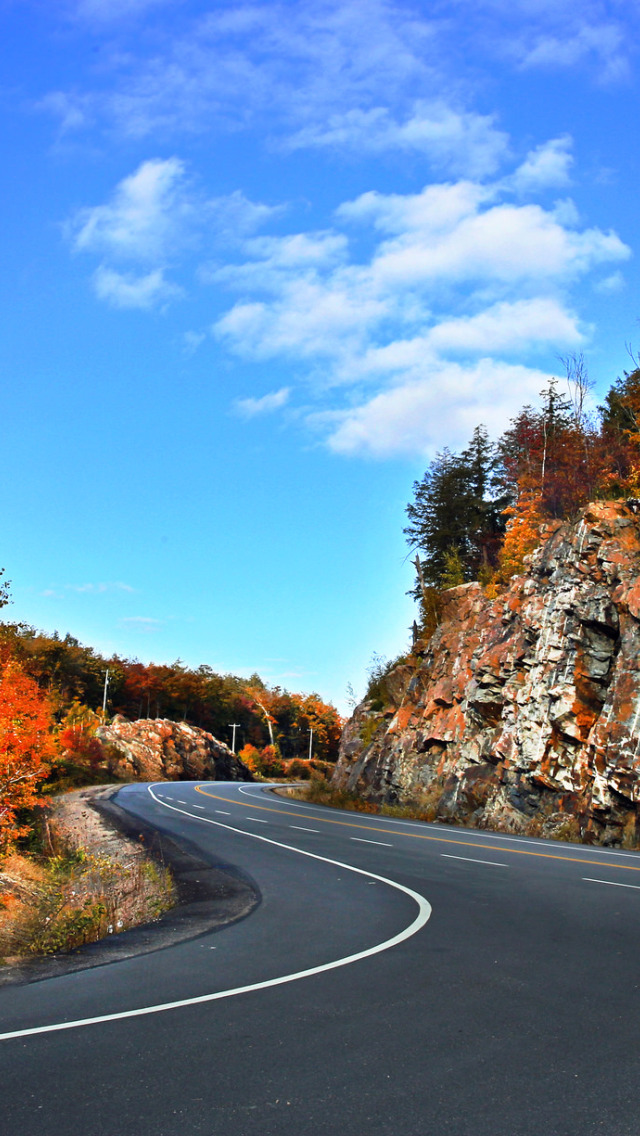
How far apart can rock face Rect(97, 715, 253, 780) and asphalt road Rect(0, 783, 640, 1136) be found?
57.6 meters

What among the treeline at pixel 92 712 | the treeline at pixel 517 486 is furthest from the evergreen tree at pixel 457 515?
the treeline at pixel 92 712

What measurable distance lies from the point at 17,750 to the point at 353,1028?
1642 cm

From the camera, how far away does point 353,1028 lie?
567 cm

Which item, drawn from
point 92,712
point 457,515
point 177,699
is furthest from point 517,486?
point 177,699

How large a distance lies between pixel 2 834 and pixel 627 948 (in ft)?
48.0

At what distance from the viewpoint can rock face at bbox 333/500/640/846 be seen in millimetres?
22016

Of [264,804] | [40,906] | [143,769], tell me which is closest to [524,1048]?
[40,906]

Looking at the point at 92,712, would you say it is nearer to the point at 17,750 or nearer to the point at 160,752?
the point at 160,752

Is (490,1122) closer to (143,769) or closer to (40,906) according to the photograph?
(40,906)

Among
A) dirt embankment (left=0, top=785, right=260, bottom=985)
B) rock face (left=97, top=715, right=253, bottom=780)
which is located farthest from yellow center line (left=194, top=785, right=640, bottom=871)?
rock face (left=97, top=715, right=253, bottom=780)

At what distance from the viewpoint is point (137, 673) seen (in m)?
102

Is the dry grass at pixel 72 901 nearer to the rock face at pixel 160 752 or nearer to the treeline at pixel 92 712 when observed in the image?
the treeline at pixel 92 712

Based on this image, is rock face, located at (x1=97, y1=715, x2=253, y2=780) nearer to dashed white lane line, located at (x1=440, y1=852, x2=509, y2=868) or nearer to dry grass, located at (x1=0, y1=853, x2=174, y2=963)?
dry grass, located at (x1=0, y1=853, x2=174, y2=963)

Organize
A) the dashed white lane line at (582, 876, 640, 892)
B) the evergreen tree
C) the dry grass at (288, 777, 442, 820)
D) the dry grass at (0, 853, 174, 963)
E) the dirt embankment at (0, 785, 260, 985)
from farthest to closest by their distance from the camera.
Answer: the evergreen tree < the dry grass at (288, 777, 442, 820) < the dashed white lane line at (582, 876, 640, 892) < the dry grass at (0, 853, 174, 963) < the dirt embankment at (0, 785, 260, 985)
